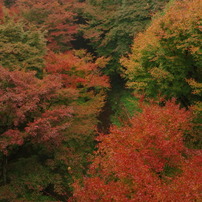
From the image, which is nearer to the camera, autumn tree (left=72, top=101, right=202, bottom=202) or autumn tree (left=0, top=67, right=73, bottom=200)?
autumn tree (left=72, top=101, right=202, bottom=202)

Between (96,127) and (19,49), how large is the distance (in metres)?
6.67

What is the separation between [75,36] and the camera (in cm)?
2845

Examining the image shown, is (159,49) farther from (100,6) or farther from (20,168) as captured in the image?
(100,6)

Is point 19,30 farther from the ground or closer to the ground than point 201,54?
closer to the ground

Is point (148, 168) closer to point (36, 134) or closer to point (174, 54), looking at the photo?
point (36, 134)

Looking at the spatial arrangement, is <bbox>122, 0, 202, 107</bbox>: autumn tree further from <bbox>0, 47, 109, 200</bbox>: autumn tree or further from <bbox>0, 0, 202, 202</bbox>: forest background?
<bbox>0, 47, 109, 200</bbox>: autumn tree

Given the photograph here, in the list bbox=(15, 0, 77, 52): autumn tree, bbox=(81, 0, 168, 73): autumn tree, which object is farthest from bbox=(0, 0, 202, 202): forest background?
bbox=(81, 0, 168, 73): autumn tree

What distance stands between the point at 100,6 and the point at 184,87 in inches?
635

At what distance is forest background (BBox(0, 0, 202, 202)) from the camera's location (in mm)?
7629

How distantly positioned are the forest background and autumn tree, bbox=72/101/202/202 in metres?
0.03

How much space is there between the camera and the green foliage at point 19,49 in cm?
1341

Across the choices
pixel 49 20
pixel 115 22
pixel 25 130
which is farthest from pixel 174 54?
pixel 49 20

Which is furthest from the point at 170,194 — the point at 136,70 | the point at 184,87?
the point at 136,70

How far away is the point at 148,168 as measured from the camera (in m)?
7.71
